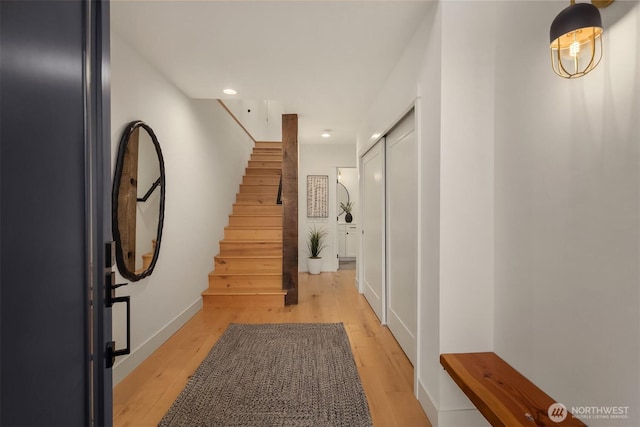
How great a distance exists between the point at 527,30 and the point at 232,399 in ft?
8.25

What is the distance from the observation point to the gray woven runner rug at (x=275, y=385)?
1693mm

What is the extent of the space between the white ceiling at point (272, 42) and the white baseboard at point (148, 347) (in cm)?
225

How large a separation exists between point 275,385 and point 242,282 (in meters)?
1.94

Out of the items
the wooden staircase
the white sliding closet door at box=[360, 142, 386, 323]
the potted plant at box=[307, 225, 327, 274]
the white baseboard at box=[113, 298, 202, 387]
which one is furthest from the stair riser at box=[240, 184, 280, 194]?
the white baseboard at box=[113, 298, 202, 387]

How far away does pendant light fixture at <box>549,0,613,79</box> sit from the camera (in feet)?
3.07

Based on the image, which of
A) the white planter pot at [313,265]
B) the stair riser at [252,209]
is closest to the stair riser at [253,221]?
the stair riser at [252,209]

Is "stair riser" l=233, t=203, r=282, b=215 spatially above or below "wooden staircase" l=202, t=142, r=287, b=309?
above

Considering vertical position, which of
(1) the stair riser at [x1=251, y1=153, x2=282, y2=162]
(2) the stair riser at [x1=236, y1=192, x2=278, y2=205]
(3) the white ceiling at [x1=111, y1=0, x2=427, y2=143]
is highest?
(3) the white ceiling at [x1=111, y1=0, x2=427, y2=143]

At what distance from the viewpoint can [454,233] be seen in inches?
62.3

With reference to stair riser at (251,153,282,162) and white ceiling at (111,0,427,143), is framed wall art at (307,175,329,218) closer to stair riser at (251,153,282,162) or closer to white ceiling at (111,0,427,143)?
stair riser at (251,153,282,162)

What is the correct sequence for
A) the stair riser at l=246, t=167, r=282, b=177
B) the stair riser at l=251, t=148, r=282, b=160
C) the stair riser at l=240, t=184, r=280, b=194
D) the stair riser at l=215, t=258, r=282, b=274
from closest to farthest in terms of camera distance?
1. the stair riser at l=215, t=258, r=282, b=274
2. the stair riser at l=240, t=184, r=280, b=194
3. the stair riser at l=246, t=167, r=282, b=177
4. the stair riser at l=251, t=148, r=282, b=160

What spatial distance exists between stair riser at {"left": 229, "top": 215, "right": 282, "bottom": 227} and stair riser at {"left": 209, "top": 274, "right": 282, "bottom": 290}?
103 centimetres

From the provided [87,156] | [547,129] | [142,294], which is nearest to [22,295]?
[87,156]

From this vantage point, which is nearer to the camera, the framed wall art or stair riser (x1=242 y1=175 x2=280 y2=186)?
stair riser (x1=242 y1=175 x2=280 y2=186)
